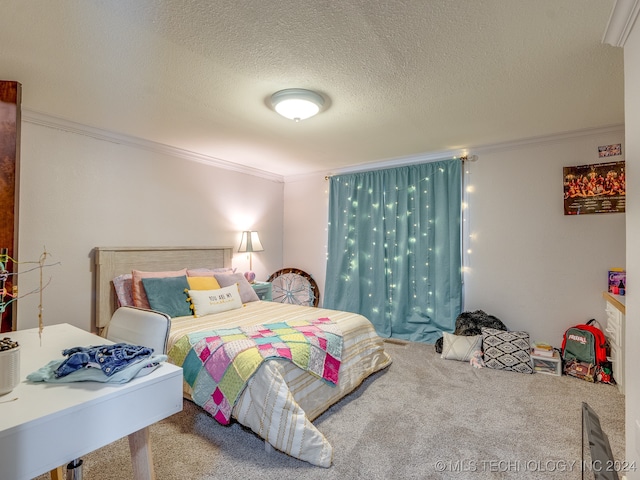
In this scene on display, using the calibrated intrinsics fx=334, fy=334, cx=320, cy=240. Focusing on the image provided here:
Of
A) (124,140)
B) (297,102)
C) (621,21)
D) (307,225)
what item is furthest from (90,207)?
(621,21)

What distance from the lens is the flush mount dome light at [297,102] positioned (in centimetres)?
247

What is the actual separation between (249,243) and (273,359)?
2707mm

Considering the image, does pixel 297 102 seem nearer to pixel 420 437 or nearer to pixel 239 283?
pixel 239 283

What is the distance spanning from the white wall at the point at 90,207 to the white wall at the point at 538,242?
328 centimetres

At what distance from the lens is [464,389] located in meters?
2.79

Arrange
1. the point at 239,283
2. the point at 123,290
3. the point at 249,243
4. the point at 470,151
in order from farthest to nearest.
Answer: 1. the point at 249,243
2. the point at 470,151
3. the point at 239,283
4. the point at 123,290

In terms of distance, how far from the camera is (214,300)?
3270mm

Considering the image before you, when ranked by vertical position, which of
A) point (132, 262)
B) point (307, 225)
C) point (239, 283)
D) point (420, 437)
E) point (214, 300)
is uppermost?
point (307, 225)

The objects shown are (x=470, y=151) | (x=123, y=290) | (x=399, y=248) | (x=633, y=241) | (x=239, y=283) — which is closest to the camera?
(x=633, y=241)

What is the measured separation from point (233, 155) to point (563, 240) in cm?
384

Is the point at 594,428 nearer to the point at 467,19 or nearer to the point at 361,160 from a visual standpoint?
the point at 467,19

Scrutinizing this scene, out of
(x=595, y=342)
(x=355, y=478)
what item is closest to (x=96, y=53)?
(x=355, y=478)

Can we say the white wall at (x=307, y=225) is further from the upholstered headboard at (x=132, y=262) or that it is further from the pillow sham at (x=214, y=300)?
the pillow sham at (x=214, y=300)

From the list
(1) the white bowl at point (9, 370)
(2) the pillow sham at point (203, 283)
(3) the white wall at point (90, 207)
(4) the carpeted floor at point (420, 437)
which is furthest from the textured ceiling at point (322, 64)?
(4) the carpeted floor at point (420, 437)
